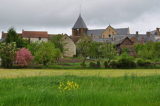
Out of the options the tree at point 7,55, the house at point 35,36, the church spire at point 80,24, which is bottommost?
the tree at point 7,55

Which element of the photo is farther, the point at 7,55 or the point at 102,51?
the point at 102,51

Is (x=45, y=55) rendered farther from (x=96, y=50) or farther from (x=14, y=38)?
(x=14, y=38)

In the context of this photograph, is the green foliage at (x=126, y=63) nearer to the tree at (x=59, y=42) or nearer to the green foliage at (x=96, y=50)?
the green foliage at (x=96, y=50)

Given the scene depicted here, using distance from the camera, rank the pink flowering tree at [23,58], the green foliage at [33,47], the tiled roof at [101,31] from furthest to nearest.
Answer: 1. the tiled roof at [101,31]
2. the green foliage at [33,47]
3. the pink flowering tree at [23,58]

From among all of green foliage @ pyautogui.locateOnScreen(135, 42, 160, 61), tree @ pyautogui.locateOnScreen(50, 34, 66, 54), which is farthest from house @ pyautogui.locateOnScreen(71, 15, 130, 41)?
green foliage @ pyautogui.locateOnScreen(135, 42, 160, 61)

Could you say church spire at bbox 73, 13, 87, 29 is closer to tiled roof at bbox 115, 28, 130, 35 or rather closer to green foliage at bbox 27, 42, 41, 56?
tiled roof at bbox 115, 28, 130, 35

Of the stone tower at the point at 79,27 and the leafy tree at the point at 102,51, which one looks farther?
the stone tower at the point at 79,27

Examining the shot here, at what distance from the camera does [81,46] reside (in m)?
87.6

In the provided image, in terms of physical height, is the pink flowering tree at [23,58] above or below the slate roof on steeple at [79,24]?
below

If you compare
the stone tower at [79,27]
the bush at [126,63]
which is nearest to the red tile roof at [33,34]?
the stone tower at [79,27]

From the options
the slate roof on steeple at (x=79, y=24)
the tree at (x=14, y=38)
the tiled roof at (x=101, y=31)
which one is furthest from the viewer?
the slate roof on steeple at (x=79, y=24)

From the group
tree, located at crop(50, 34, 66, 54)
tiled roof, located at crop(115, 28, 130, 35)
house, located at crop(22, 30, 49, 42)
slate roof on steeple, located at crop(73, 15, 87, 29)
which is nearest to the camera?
tree, located at crop(50, 34, 66, 54)

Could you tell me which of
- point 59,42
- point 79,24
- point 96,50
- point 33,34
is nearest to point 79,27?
point 79,24

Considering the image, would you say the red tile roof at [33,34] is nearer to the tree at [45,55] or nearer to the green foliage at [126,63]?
the tree at [45,55]
